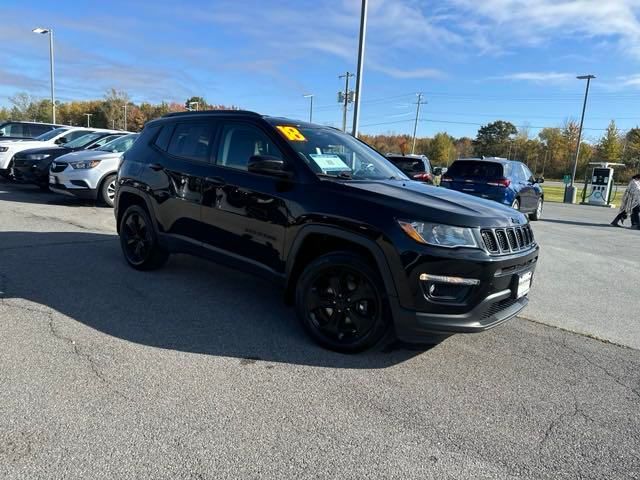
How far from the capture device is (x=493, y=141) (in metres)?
93.8

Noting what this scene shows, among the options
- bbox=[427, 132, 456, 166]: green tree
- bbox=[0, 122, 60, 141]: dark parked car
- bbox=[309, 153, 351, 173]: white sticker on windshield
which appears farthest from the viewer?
bbox=[427, 132, 456, 166]: green tree

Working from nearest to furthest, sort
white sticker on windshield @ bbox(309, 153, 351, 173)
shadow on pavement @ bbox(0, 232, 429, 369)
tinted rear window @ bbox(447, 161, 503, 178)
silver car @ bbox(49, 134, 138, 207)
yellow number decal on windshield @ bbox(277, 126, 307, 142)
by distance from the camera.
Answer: shadow on pavement @ bbox(0, 232, 429, 369)
white sticker on windshield @ bbox(309, 153, 351, 173)
yellow number decal on windshield @ bbox(277, 126, 307, 142)
silver car @ bbox(49, 134, 138, 207)
tinted rear window @ bbox(447, 161, 503, 178)

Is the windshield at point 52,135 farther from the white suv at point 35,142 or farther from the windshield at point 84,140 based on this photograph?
the windshield at point 84,140

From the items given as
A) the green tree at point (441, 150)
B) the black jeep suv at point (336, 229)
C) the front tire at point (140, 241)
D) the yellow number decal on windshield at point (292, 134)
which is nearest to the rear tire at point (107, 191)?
the front tire at point (140, 241)

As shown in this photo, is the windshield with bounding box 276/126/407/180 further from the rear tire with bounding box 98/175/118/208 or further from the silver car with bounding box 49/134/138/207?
the rear tire with bounding box 98/175/118/208

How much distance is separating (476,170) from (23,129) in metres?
14.1

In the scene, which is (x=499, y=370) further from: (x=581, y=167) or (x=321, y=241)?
(x=581, y=167)

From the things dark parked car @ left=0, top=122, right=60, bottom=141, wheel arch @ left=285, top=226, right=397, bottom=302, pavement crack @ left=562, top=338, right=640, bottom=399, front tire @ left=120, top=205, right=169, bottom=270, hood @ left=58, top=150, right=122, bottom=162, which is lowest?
pavement crack @ left=562, top=338, right=640, bottom=399

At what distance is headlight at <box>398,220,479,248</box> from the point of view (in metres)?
3.24

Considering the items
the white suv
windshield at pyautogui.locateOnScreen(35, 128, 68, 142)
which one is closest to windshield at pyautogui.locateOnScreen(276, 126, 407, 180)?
the white suv

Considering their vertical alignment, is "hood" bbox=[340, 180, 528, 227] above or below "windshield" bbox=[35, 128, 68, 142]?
below

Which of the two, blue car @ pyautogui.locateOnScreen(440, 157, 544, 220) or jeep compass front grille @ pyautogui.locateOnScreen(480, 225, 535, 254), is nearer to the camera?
jeep compass front grille @ pyautogui.locateOnScreen(480, 225, 535, 254)

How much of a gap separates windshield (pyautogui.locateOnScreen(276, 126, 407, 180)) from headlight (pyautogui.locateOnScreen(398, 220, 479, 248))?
1.01 m

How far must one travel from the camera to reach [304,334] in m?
4.03
